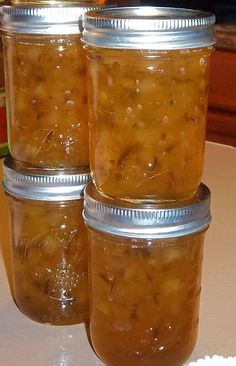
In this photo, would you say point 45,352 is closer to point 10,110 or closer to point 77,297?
point 77,297

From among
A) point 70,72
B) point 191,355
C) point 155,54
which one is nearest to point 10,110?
point 70,72

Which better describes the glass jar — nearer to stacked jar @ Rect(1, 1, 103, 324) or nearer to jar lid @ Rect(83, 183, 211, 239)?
stacked jar @ Rect(1, 1, 103, 324)

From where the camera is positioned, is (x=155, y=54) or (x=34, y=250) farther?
(x=34, y=250)

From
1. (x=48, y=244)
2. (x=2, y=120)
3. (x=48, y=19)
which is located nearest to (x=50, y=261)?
(x=48, y=244)

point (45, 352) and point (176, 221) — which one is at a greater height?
point (176, 221)

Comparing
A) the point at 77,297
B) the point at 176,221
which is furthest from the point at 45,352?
the point at 176,221

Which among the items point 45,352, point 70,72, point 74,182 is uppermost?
point 70,72
